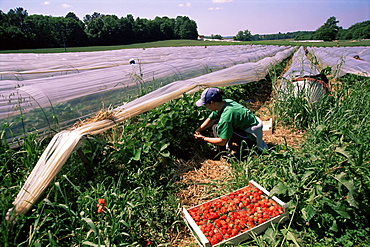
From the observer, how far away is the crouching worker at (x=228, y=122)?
114 inches

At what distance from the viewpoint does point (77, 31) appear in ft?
152

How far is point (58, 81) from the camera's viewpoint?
373 centimetres

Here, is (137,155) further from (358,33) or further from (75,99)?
(358,33)

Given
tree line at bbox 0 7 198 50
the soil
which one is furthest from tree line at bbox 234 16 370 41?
the soil

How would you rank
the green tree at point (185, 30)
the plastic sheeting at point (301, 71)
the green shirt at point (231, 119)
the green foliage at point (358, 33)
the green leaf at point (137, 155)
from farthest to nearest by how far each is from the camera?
1. the green tree at point (185, 30)
2. the green foliage at point (358, 33)
3. the plastic sheeting at point (301, 71)
4. the green shirt at point (231, 119)
5. the green leaf at point (137, 155)

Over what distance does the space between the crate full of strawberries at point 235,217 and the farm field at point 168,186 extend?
0.08 m

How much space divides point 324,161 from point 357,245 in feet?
2.35

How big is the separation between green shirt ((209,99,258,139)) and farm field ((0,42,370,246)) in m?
0.43

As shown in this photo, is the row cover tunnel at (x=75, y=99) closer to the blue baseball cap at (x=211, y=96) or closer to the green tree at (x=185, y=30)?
the blue baseball cap at (x=211, y=96)

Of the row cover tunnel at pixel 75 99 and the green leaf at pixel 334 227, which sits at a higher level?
the row cover tunnel at pixel 75 99

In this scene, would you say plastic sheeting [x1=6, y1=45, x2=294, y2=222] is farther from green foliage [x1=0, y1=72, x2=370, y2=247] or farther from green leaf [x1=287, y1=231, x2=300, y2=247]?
green leaf [x1=287, y1=231, x2=300, y2=247]

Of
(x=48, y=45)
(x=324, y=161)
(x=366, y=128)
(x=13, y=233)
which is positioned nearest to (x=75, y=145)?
(x=13, y=233)

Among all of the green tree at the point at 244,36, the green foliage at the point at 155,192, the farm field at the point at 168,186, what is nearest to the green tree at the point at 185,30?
the green tree at the point at 244,36

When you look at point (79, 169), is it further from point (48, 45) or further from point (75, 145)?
point (48, 45)
